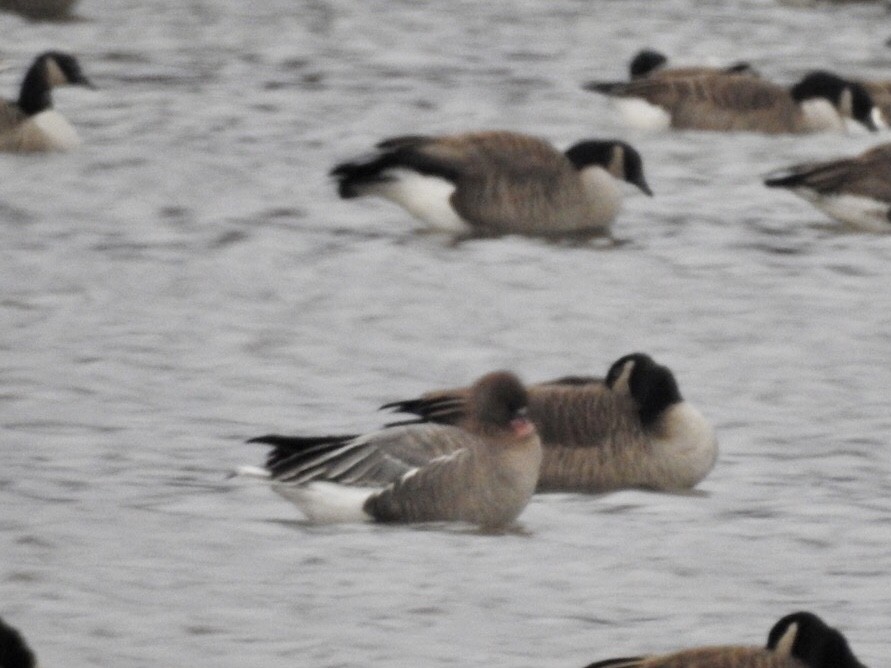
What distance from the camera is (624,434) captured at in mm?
10906

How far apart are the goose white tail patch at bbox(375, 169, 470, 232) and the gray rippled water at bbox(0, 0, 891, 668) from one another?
23cm

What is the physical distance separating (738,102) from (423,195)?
16.3 ft

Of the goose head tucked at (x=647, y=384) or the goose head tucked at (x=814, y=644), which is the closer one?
the goose head tucked at (x=814, y=644)

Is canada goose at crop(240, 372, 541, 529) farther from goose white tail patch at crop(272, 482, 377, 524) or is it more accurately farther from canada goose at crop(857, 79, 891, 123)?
canada goose at crop(857, 79, 891, 123)

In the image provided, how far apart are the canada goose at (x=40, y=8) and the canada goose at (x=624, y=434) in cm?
1831

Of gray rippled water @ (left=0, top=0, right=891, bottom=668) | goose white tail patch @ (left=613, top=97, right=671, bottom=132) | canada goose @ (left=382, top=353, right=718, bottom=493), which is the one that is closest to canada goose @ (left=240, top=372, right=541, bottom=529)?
gray rippled water @ (left=0, top=0, right=891, bottom=668)

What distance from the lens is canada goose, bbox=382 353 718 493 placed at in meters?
10.8

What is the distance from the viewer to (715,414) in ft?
39.6

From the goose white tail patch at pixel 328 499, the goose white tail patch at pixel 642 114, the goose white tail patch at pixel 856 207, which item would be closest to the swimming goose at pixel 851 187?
the goose white tail patch at pixel 856 207

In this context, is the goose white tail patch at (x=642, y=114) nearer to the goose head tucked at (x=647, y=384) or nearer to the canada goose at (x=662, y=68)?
the canada goose at (x=662, y=68)

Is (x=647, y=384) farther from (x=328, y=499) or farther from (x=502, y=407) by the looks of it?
(x=328, y=499)

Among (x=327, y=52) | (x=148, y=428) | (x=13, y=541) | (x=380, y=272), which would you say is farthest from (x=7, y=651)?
(x=327, y=52)

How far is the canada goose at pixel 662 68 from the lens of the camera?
21391 millimetres

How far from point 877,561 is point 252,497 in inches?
96.0
